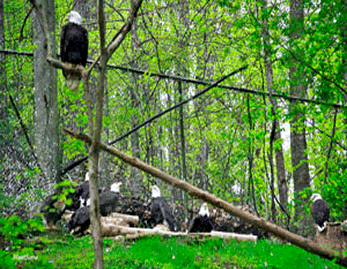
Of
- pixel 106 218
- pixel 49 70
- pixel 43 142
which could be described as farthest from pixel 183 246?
pixel 49 70

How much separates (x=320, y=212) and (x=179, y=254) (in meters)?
3.43

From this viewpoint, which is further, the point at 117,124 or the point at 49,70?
the point at 117,124

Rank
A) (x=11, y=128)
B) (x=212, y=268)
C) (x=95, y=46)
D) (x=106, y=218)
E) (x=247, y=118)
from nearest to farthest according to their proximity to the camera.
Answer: (x=212, y=268) < (x=11, y=128) < (x=106, y=218) < (x=247, y=118) < (x=95, y=46)

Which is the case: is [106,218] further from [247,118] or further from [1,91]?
[247,118]

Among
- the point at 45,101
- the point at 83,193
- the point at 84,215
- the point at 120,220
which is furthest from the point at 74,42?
the point at 120,220

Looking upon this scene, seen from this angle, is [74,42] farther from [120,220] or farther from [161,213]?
[161,213]

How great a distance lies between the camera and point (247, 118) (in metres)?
9.32

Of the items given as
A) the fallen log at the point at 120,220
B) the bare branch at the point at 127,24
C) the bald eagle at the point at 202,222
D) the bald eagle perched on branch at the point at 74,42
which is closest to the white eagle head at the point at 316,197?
the bald eagle at the point at 202,222

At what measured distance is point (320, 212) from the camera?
307 inches

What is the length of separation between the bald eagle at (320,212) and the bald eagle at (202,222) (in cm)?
215

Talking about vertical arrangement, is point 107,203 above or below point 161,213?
above

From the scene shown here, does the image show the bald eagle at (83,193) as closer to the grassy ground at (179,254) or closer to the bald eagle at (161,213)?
the grassy ground at (179,254)

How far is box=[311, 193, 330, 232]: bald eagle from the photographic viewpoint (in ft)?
24.9

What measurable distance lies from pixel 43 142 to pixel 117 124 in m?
6.79
